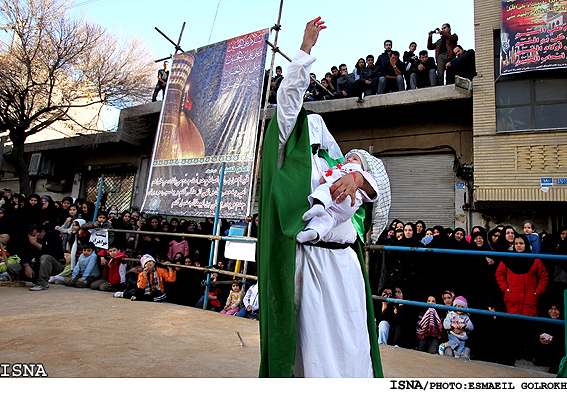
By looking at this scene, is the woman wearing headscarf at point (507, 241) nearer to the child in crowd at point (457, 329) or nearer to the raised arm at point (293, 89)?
the child in crowd at point (457, 329)

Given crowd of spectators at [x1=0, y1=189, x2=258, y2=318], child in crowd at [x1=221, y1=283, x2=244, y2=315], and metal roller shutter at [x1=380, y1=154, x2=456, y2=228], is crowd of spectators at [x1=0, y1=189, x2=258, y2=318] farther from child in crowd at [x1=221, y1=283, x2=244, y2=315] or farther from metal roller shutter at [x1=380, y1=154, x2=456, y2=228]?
metal roller shutter at [x1=380, y1=154, x2=456, y2=228]

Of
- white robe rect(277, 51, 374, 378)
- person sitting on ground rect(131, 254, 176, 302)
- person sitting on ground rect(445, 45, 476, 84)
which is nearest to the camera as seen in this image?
white robe rect(277, 51, 374, 378)

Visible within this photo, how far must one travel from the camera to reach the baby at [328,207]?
1.86 metres

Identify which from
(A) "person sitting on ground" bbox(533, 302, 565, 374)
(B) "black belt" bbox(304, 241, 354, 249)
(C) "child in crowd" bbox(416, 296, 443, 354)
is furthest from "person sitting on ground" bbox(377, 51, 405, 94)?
(B) "black belt" bbox(304, 241, 354, 249)

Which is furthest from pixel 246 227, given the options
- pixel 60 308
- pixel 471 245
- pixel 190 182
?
pixel 471 245

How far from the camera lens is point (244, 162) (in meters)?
6.63

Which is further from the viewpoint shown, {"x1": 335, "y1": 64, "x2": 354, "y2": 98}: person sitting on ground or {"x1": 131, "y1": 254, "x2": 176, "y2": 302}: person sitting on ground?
{"x1": 335, "y1": 64, "x2": 354, "y2": 98}: person sitting on ground

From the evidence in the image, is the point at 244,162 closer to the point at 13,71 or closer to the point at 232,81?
the point at 232,81

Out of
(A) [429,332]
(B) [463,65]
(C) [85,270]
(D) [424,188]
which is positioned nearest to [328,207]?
(A) [429,332]

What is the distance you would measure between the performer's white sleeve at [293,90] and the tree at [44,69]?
12402 mm

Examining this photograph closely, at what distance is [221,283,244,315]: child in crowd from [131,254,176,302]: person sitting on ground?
105 cm

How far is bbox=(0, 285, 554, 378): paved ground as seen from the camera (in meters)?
2.52

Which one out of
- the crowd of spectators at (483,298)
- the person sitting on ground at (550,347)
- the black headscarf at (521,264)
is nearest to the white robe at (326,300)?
the crowd of spectators at (483,298)

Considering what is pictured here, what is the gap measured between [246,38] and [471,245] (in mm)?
5297
